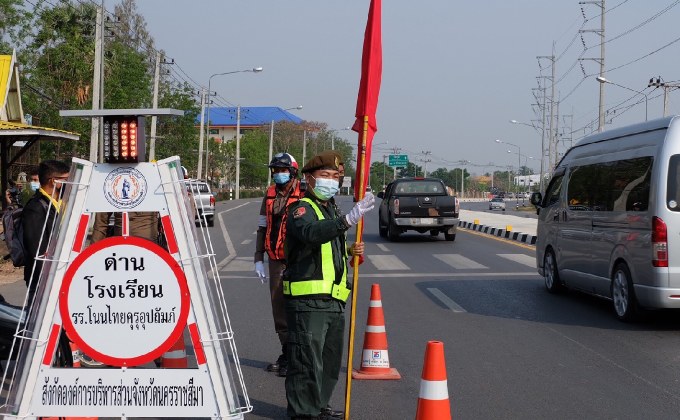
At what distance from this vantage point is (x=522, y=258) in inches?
815

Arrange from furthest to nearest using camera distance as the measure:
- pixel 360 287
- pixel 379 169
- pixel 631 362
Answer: pixel 379 169 → pixel 360 287 → pixel 631 362

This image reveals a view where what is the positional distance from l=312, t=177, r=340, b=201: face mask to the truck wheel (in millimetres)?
20145

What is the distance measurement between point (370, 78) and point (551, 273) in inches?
323

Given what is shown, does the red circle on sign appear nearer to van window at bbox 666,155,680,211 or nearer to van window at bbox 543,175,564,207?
van window at bbox 666,155,680,211

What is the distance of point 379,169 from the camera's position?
14800 centimetres

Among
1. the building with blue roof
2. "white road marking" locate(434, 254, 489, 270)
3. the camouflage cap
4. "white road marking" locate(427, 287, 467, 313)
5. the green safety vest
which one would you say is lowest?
"white road marking" locate(427, 287, 467, 313)

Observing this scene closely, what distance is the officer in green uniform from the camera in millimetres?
5984

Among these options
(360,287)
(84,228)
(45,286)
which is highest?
(84,228)

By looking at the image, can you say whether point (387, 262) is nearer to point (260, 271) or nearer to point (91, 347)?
point (260, 271)

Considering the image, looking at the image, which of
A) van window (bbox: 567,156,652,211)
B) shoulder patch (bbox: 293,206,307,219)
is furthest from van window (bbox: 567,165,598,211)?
shoulder patch (bbox: 293,206,307,219)

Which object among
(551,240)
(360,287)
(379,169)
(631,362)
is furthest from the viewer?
(379,169)

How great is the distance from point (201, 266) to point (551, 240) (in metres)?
9.63

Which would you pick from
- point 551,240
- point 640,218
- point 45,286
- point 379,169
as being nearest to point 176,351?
point 45,286

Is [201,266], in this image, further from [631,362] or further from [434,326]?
[434,326]
